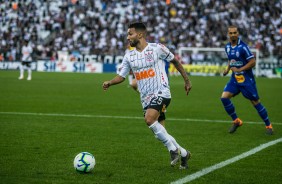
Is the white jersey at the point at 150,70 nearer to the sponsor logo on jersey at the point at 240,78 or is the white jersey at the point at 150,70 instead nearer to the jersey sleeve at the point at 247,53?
the jersey sleeve at the point at 247,53

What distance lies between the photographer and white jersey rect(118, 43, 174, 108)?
335 inches

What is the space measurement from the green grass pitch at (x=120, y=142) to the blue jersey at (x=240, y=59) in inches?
47.0

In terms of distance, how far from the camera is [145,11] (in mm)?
53938

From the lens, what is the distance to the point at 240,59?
13.1 metres

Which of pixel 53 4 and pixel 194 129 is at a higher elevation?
pixel 53 4

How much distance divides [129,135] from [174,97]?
472 inches

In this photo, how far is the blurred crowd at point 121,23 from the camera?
1994 inches

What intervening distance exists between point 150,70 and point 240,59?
16.7ft

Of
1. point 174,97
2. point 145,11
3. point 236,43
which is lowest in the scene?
point 174,97

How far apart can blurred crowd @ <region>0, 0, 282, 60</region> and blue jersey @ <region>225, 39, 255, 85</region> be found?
35.5m

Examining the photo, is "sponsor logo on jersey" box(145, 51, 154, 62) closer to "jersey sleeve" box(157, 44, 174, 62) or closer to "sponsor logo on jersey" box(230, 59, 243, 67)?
"jersey sleeve" box(157, 44, 174, 62)

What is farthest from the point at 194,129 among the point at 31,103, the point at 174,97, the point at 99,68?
the point at 99,68

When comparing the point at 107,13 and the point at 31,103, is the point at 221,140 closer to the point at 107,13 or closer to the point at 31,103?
the point at 31,103

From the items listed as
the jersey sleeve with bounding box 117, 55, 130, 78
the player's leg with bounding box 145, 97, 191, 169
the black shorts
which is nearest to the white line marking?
the player's leg with bounding box 145, 97, 191, 169
